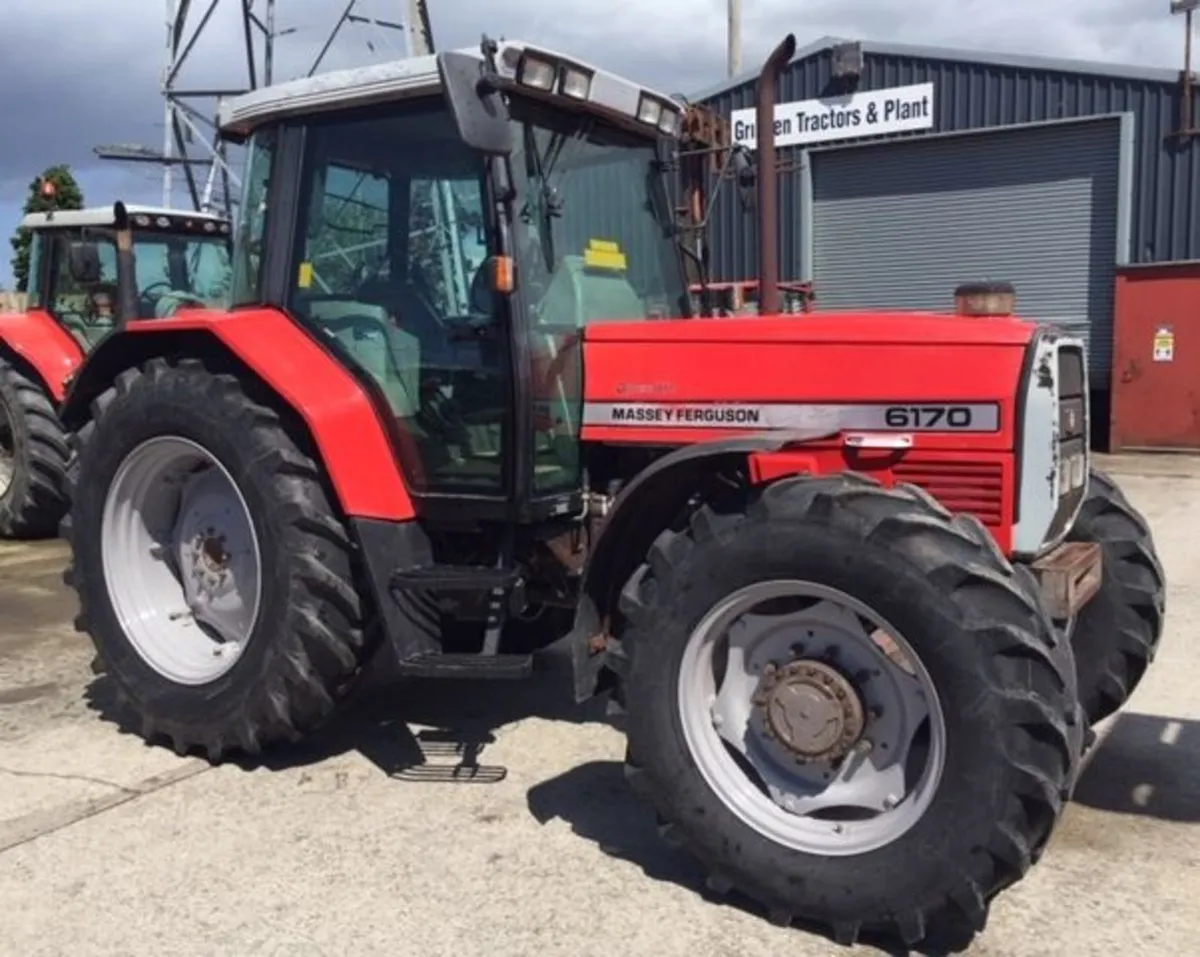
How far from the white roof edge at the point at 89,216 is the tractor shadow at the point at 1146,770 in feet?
23.7

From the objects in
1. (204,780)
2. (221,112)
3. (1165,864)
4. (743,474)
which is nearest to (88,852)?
(204,780)

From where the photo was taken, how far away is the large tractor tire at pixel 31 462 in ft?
28.4

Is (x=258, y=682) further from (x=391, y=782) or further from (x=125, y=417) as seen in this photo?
(x=125, y=417)

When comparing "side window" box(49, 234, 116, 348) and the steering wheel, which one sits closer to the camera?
the steering wheel

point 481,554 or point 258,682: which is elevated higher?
point 481,554

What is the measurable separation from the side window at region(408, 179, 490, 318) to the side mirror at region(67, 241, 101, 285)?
556 cm

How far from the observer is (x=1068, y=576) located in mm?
3590

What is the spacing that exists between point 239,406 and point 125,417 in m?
0.56

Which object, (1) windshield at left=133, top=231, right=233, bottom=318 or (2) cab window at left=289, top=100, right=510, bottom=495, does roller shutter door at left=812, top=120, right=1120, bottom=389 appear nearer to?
(1) windshield at left=133, top=231, right=233, bottom=318

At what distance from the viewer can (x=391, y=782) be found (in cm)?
425

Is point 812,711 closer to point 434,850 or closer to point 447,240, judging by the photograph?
point 434,850

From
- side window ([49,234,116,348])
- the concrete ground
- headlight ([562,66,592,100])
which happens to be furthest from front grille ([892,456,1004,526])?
side window ([49,234,116,348])

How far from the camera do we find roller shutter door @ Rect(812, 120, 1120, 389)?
50.2 ft

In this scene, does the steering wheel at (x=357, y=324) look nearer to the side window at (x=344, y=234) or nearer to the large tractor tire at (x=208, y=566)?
the side window at (x=344, y=234)
